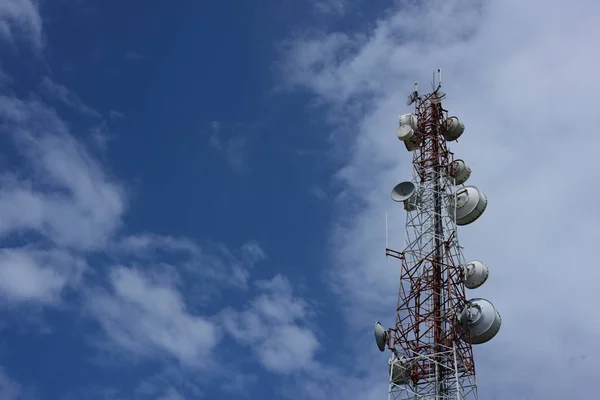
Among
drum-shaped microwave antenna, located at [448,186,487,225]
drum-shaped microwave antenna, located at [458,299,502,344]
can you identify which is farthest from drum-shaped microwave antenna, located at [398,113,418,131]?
drum-shaped microwave antenna, located at [458,299,502,344]

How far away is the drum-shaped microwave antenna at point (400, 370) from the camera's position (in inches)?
1753

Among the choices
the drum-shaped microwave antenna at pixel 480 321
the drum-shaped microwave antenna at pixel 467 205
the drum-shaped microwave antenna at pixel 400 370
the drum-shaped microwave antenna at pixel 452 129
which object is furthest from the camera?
the drum-shaped microwave antenna at pixel 452 129

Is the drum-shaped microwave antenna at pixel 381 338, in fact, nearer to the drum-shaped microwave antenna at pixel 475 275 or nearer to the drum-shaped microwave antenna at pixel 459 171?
the drum-shaped microwave antenna at pixel 475 275

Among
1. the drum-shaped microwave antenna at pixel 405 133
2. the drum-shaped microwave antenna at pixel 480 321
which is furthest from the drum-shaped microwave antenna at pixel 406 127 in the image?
the drum-shaped microwave antenna at pixel 480 321

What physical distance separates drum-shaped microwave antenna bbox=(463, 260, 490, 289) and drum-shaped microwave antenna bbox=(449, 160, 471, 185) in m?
6.77

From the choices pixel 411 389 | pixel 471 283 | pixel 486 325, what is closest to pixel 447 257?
pixel 471 283

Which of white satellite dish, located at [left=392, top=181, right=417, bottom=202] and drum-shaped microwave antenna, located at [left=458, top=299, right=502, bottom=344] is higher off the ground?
white satellite dish, located at [left=392, top=181, right=417, bottom=202]

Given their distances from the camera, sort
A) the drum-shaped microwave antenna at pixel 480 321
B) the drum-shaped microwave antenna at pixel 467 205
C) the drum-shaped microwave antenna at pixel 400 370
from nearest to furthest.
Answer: the drum-shaped microwave antenna at pixel 480 321 < the drum-shaped microwave antenna at pixel 400 370 < the drum-shaped microwave antenna at pixel 467 205

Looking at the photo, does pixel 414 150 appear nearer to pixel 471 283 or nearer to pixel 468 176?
pixel 468 176

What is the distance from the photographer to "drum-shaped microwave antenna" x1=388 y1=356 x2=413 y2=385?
4453cm

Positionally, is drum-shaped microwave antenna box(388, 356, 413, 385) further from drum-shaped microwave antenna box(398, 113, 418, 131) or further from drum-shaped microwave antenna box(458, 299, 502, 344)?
drum-shaped microwave antenna box(398, 113, 418, 131)

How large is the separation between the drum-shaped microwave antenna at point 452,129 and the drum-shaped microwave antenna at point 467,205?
4.93 m

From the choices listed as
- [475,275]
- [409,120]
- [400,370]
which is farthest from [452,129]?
[400,370]

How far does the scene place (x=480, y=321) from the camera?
144 feet
